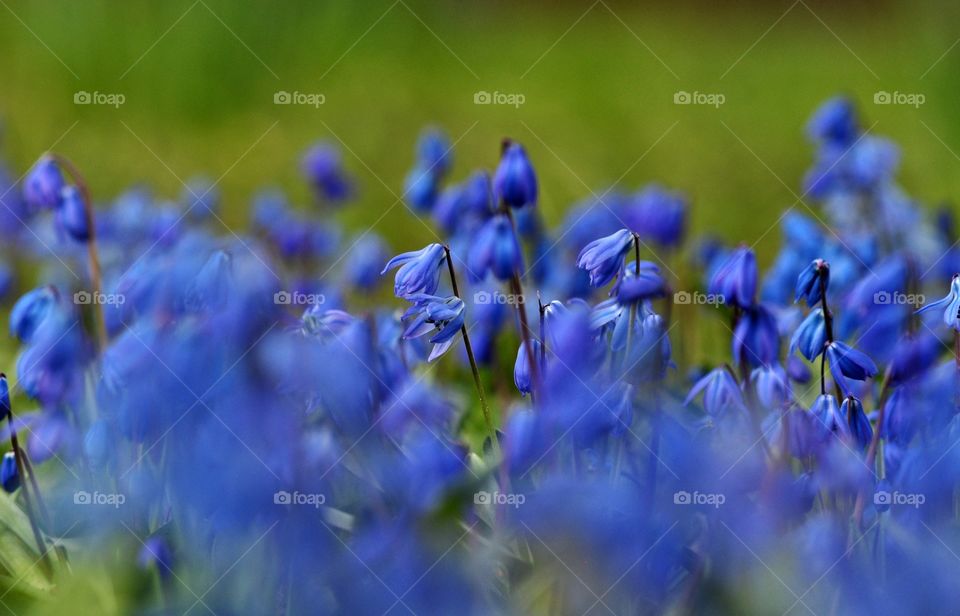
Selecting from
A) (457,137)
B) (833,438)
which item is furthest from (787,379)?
(457,137)

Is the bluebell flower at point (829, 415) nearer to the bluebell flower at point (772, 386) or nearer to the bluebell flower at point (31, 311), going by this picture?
the bluebell flower at point (772, 386)

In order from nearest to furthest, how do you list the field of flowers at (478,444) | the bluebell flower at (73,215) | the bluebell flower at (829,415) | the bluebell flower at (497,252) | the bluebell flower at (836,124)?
the field of flowers at (478,444)
the bluebell flower at (829,415)
the bluebell flower at (497,252)
the bluebell flower at (73,215)
the bluebell flower at (836,124)

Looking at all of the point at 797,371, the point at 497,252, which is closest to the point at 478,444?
the point at 497,252

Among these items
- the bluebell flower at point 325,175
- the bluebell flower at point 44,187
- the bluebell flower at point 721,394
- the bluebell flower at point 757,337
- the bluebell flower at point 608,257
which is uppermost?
the bluebell flower at point 325,175

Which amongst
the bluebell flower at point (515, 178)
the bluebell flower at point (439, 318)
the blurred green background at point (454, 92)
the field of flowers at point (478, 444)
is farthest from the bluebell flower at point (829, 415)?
the blurred green background at point (454, 92)

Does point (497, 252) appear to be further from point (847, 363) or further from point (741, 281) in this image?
point (847, 363)
